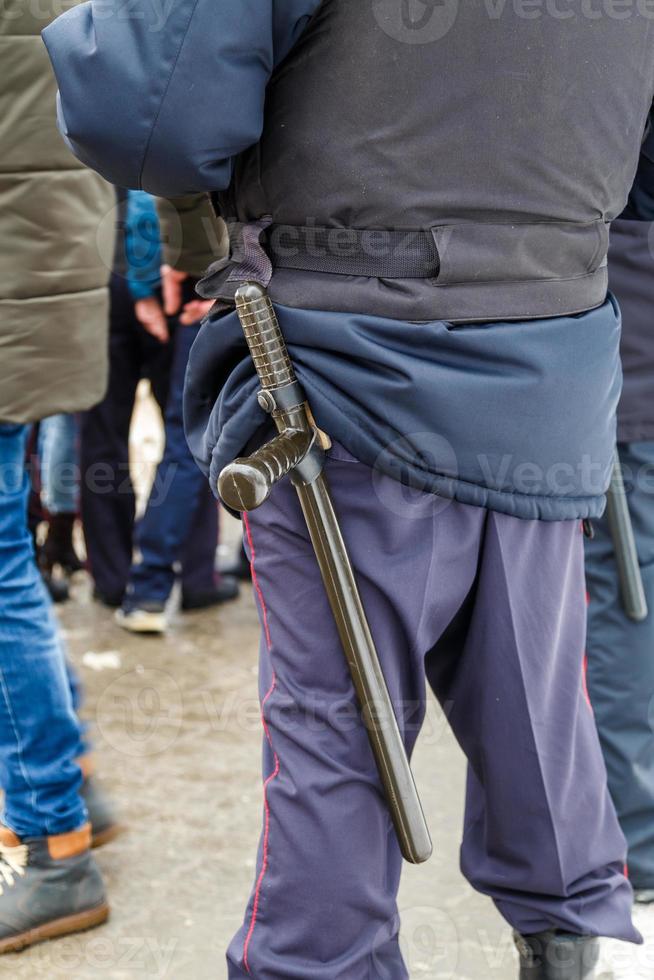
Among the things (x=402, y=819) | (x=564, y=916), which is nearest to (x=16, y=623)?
(x=402, y=819)

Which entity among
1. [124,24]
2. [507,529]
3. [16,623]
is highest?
[124,24]

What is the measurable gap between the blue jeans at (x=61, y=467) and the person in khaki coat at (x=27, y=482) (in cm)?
210

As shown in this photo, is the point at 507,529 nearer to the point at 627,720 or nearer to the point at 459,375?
the point at 459,375

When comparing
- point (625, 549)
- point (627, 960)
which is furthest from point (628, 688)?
point (627, 960)

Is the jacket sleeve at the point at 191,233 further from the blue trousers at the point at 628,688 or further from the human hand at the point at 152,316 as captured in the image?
the blue trousers at the point at 628,688

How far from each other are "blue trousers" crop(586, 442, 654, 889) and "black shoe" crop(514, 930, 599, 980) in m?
0.49

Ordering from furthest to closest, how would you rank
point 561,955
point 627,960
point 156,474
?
point 156,474 → point 627,960 → point 561,955

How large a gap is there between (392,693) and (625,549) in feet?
2.45

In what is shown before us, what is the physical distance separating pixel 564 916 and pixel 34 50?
5.31ft

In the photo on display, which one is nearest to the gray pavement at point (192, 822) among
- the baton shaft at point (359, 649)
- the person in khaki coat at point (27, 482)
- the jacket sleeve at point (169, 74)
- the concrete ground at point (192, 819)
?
the concrete ground at point (192, 819)

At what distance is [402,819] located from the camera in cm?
166

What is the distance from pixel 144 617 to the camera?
396cm

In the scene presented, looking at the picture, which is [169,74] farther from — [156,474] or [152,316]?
[156,474]

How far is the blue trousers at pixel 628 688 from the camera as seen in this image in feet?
7.67
